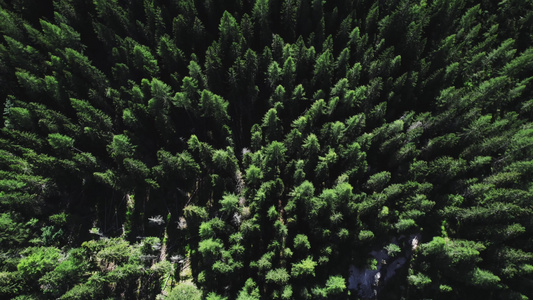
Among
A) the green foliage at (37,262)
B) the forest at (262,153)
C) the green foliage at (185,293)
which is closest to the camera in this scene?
the green foliage at (37,262)

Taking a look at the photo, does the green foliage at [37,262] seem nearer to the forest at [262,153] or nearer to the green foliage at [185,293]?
the forest at [262,153]

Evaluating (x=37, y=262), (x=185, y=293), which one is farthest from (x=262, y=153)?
(x=37, y=262)

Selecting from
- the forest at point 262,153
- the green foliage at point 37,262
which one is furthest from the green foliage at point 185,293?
the green foliage at point 37,262

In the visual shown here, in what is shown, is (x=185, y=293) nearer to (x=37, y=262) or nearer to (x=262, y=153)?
(x=37, y=262)

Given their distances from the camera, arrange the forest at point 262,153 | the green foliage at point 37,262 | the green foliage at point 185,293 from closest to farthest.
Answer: the green foliage at point 37,262 → the green foliage at point 185,293 → the forest at point 262,153

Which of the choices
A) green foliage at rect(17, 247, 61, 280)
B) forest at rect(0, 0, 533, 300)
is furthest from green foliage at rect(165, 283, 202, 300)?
green foliage at rect(17, 247, 61, 280)

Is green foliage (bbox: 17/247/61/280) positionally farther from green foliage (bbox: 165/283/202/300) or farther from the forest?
green foliage (bbox: 165/283/202/300)

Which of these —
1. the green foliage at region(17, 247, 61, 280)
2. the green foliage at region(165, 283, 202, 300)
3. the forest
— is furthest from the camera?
the forest

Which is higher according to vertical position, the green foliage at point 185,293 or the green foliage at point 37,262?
the green foliage at point 37,262

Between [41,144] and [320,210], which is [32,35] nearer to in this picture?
[41,144]
